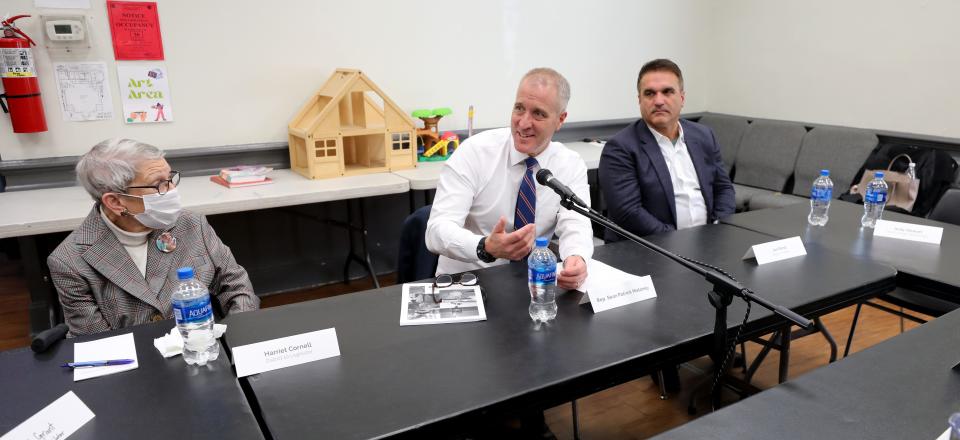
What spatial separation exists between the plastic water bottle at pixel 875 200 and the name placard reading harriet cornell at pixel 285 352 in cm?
209

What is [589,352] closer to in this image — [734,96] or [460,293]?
[460,293]

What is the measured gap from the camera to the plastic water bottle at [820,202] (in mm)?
2303

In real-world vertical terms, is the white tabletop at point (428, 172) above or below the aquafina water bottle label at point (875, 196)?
below

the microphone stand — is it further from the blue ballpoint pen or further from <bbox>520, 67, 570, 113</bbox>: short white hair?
the blue ballpoint pen

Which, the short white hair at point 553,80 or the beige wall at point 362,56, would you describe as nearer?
the short white hair at point 553,80

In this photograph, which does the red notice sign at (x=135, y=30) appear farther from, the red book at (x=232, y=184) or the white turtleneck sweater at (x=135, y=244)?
the white turtleneck sweater at (x=135, y=244)

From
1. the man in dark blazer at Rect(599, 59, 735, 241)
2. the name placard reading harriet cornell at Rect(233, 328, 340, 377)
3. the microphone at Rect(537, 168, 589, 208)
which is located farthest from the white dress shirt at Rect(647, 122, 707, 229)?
the name placard reading harriet cornell at Rect(233, 328, 340, 377)

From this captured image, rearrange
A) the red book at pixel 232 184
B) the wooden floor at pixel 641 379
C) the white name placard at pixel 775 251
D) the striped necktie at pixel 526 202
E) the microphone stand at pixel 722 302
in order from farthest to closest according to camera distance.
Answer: the red book at pixel 232 184, the wooden floor at pixel 641 379, the striped necktie at pixel 526 202, the white name placard at pixel 775 251, the microphone stand at pixel 722 302

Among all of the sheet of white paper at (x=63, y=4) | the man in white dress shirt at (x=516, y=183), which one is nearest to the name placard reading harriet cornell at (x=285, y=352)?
the man in white dress shirt at (x=516, y=183)

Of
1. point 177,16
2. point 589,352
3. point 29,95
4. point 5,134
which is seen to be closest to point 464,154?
point 589,352

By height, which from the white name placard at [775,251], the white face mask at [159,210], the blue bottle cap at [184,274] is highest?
the white face mask at [159,210]

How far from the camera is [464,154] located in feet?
7.04

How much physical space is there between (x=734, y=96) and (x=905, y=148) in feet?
4.97

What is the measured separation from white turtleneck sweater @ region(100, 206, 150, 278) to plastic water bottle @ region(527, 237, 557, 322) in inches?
43.7
